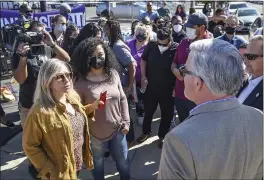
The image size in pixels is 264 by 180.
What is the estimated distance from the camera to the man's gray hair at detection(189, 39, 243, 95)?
1288 mm

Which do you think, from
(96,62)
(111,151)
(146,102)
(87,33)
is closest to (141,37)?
(146,102)

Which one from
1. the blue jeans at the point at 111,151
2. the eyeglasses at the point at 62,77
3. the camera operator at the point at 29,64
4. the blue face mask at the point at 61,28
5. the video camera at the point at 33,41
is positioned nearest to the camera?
the eyeglasses at the point at 62,77

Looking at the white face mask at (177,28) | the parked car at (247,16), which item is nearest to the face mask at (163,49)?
the white face mask at (177,28)

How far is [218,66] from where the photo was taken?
1.28m

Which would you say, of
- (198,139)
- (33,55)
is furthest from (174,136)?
(33,55)

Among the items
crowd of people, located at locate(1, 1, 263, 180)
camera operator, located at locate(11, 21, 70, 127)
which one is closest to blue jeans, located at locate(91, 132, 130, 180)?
crowd of people, located at locate(1, 1, 263, 180)

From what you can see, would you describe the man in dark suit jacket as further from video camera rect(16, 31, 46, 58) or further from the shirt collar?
video camera rect(16, 31, 46, 58)

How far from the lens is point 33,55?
10.9 ft

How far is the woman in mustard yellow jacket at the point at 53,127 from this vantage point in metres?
2.22

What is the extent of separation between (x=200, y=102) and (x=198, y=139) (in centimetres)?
22

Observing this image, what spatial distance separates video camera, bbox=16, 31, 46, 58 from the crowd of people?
0.06m

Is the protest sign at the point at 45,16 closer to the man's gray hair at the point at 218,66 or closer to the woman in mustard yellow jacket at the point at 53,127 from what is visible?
the woman in mustard yellow jacket at the point at 53,127

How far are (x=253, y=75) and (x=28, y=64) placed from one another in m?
2.15

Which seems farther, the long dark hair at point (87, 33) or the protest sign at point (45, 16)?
the protest sign at point (45, 16)
